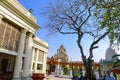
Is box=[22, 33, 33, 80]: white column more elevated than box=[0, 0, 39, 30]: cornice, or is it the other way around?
box=[0, 0, 39, 30]: cornice

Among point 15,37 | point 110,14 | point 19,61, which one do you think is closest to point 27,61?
point 19,61

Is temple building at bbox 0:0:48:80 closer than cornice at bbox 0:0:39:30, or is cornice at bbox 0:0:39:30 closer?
cornice at bbox 0:0:39:30

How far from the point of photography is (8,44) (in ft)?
43.1

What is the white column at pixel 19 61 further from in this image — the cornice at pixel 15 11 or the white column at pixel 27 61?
the white column at pixel 27 61

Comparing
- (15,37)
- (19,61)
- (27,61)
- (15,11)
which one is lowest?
(19,61)

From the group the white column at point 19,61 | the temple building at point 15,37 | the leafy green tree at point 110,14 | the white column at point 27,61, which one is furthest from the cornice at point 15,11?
the leafy green tree at point 110,14

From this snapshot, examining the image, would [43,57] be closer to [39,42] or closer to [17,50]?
[39,42]

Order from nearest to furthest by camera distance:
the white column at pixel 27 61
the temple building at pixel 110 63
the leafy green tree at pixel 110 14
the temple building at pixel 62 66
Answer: the leafy green tree at pixel 110 14 < the temple building at pixel 110 63 < the white column at pixel 27 61 < the temple building at pixel 62 66

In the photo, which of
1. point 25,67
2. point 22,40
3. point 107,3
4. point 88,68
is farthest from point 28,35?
point 107,3

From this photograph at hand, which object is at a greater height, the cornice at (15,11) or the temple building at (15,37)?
the cornice at (15,11)

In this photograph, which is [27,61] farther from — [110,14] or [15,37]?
[110,14]

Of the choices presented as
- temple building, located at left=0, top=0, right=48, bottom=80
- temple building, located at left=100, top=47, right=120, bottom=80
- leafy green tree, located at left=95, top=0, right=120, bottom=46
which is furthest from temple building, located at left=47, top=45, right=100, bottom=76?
leafy green tree, located at left=95, top=0, right=120, bottom=46

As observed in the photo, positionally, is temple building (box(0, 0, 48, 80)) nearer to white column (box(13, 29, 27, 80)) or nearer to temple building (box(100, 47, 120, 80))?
white column (box(13, 29, 27, 80))

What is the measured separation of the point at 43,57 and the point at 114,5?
22226mm
